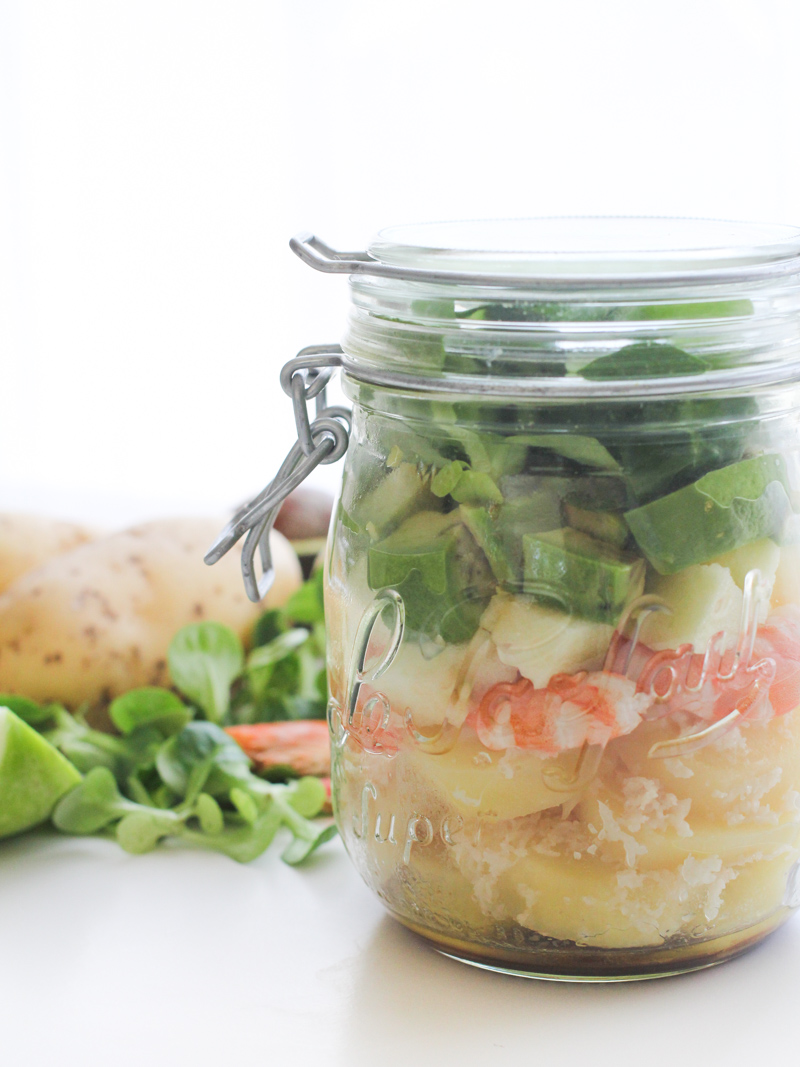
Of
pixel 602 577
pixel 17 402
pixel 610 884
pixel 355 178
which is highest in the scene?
pixel 355 178

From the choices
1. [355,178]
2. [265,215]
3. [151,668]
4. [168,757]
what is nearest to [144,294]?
[265,215]

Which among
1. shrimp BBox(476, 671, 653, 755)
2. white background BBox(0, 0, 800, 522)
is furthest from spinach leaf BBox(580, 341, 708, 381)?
white background BBox(0, 0, 800, 522)

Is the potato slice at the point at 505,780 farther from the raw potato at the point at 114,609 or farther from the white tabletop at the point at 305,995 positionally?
the raw potato at the point at 114,609

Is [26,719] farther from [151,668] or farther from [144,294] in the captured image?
[144,294]

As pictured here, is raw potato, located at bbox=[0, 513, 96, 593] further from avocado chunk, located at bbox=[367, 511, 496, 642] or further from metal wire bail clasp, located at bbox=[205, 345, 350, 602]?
avocado chunk, located at bbox=[367, 511, 496, 642]

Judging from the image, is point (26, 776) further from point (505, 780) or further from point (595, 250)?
point (595, 250)

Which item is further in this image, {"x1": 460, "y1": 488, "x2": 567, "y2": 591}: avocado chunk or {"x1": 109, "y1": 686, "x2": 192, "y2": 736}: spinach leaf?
{"x1": 109, "y1": 686, "x2": 192, "y2": 736}: spinach leaf
